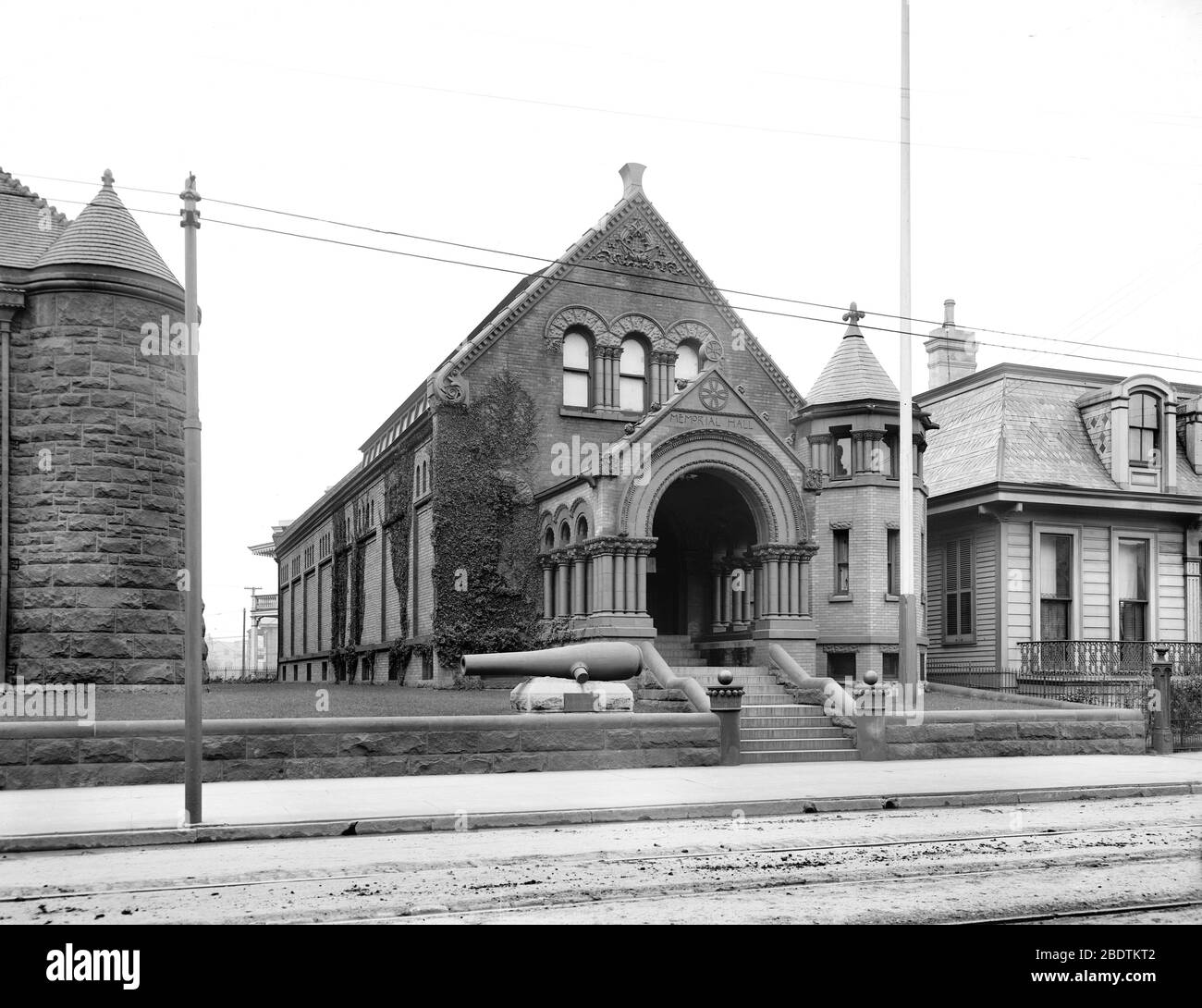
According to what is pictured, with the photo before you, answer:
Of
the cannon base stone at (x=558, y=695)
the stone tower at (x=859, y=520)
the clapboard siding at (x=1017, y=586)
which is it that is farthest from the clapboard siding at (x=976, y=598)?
the cannon base stone at (x=558, y=695)

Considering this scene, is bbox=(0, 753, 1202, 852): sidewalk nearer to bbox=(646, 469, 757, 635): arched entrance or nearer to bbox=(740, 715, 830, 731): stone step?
bbox=(740, 715, 830, 731): stone step

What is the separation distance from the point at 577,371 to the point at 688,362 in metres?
3.18

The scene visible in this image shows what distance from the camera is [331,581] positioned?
42.1 metres

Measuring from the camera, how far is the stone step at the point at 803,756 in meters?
19.1

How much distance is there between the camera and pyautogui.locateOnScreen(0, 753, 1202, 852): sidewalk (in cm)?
1195

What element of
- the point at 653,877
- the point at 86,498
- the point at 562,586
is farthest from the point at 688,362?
the point at 653,877

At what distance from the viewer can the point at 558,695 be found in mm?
19688

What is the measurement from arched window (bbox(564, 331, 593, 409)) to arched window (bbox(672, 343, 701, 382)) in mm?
2523

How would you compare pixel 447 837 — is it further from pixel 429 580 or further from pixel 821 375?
pixel 821 375

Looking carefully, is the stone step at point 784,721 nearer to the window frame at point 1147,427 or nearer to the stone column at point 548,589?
the stone column at point 548,589

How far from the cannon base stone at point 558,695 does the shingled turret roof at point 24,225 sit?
1148cm

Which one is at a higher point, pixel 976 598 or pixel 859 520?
pixel 859 520

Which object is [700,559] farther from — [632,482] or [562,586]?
[632,482]

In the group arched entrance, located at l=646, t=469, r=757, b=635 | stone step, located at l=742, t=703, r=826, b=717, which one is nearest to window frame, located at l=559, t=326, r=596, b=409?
arched entrance, located at l=646, t=469, r=757, b=635
